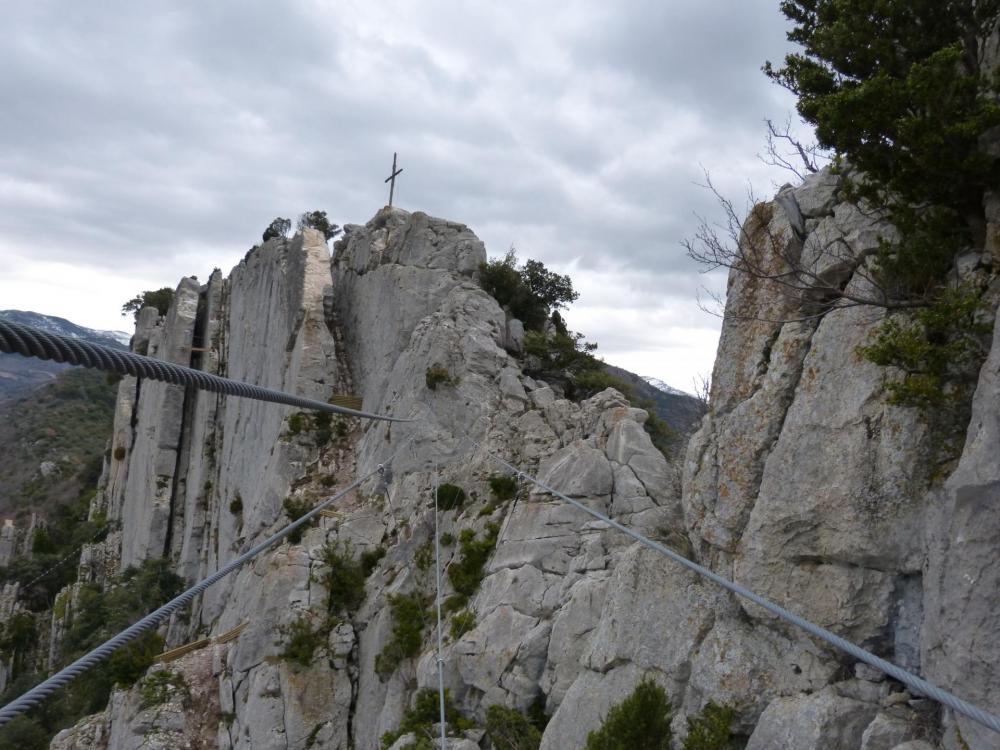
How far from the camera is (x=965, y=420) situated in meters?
6.20

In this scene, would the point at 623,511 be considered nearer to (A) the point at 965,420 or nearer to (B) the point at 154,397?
(A) the point at 965,420

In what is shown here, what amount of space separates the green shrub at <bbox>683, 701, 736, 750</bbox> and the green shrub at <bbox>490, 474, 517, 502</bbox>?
22.6 feet

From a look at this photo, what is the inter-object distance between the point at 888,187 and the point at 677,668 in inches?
222

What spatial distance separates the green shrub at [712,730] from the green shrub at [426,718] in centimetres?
428

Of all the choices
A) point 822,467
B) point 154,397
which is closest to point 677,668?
point 822,467

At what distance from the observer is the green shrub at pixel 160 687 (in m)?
13.9

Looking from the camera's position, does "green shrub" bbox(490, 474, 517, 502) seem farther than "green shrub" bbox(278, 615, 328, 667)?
Yes

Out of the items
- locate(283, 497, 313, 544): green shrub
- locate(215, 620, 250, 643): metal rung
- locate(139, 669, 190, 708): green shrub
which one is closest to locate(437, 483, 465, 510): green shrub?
locate(283, 497, 313, 544): green shrub

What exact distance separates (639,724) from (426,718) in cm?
455

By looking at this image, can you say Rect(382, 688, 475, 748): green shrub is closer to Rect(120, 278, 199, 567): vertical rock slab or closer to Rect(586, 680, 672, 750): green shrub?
Rect(586, 680, 672, 750): green shrub

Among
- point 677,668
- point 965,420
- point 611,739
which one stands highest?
point 965,420

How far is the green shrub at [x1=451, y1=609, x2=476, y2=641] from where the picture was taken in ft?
38.4

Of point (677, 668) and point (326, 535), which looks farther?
point (326, 535)

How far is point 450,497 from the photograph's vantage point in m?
14.9
